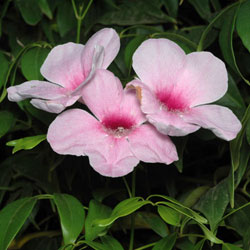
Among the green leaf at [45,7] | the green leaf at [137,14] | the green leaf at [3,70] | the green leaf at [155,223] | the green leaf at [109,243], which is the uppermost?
the green leaf at [45,7]

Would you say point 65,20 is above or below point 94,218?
above

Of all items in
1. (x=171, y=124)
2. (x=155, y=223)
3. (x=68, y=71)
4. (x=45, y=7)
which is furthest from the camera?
(x=45, y=7)

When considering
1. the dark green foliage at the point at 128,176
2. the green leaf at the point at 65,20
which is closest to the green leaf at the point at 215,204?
the dark green foliage at the point at 128,176

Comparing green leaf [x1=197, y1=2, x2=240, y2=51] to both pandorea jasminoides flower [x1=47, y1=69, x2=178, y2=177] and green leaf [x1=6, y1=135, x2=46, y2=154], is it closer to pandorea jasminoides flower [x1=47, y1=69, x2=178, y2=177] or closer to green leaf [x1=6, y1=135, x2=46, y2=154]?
pandorea jasminoides flower [x1=47, y1=69, x2=178, y2=177]

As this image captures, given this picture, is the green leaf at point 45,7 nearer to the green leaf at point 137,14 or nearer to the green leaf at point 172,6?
the green leaf at point 137,14

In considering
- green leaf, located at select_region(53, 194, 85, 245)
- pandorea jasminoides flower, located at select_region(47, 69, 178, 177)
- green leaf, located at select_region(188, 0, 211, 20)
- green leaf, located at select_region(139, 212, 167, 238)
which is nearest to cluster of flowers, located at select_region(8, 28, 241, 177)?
pandorea jasminoides flower, located at select_region(47, 69, 178, 177)

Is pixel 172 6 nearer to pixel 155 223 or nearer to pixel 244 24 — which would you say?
pixel 244 24

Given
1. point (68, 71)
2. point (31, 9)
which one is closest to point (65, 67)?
point (68, 71)
